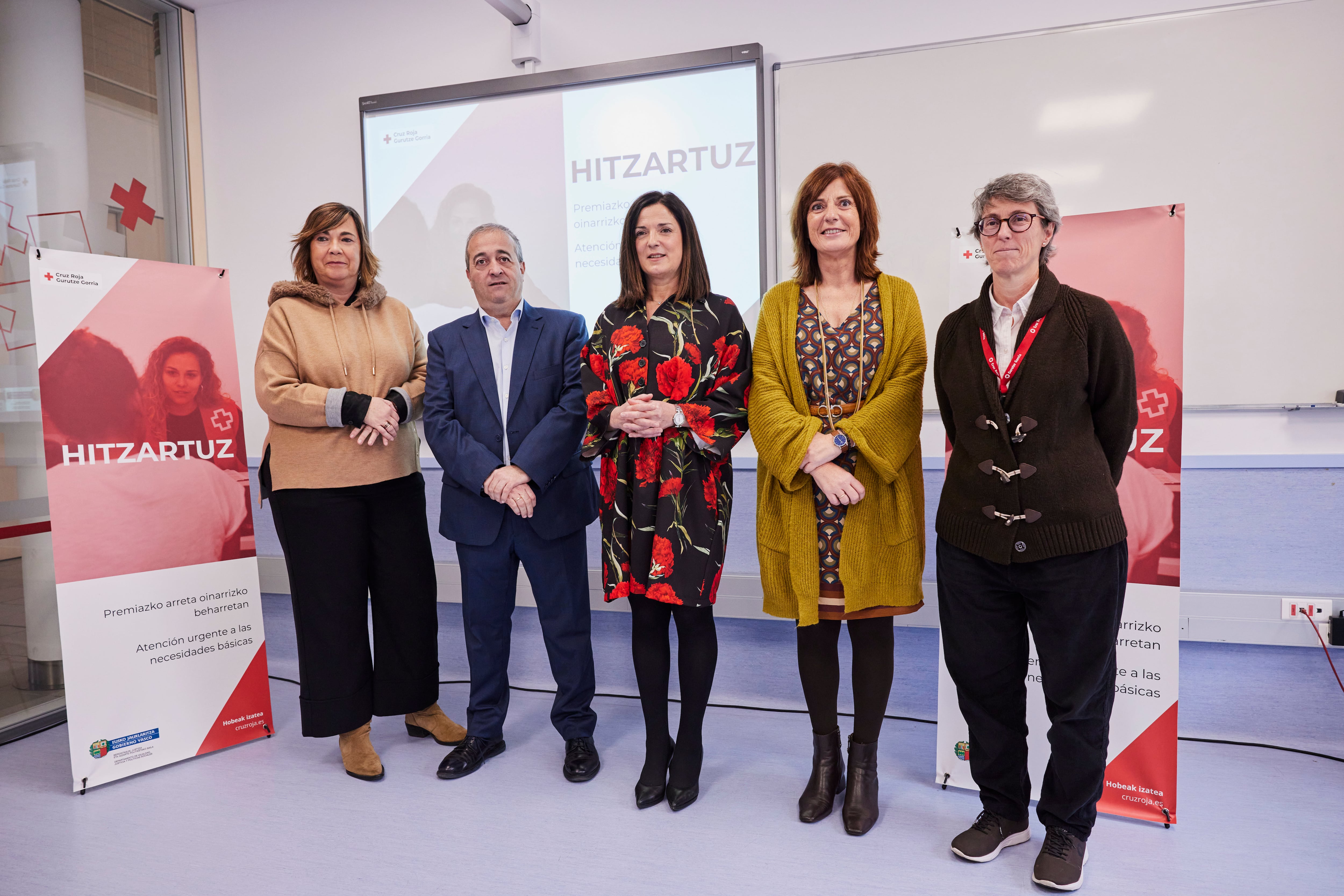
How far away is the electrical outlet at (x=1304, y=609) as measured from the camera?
2.39 metres

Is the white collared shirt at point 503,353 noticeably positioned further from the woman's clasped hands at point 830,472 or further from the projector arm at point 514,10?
the projector arm at point 514,10

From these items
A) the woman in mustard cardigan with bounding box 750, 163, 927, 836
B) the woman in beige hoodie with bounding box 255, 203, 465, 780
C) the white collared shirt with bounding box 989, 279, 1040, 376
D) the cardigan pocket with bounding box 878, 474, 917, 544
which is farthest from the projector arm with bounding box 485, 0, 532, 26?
the cardigan pocket with bounding box 878, 474, 917, 544

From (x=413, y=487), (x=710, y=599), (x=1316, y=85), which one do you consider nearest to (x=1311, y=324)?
(x=1316, y=85)

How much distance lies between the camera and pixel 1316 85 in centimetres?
239

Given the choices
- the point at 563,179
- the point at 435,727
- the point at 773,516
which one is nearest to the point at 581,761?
the point at 435,727

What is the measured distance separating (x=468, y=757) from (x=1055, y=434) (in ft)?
6.11

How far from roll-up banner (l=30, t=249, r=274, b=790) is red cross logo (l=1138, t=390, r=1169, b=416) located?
2.73 metres

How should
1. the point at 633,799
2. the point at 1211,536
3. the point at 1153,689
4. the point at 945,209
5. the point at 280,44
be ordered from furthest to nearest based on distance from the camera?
the point at 280,44 → the point at 945,209 → the point at 1211,536 → the point at 633,799 → the point at 1153,689

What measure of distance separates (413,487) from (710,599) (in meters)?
1.06

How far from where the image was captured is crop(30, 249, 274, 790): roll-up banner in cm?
231

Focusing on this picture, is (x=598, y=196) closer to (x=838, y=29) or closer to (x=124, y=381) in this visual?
(x=838, y=29)

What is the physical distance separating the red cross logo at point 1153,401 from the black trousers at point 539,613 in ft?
5.17

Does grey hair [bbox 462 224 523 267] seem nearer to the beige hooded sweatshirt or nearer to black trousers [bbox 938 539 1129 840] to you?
the beige hooded sweatshirt

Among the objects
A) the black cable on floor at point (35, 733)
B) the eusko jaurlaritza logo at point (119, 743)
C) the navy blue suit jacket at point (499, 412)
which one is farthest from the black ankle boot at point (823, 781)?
the black cable on floor at point (35, 733)
